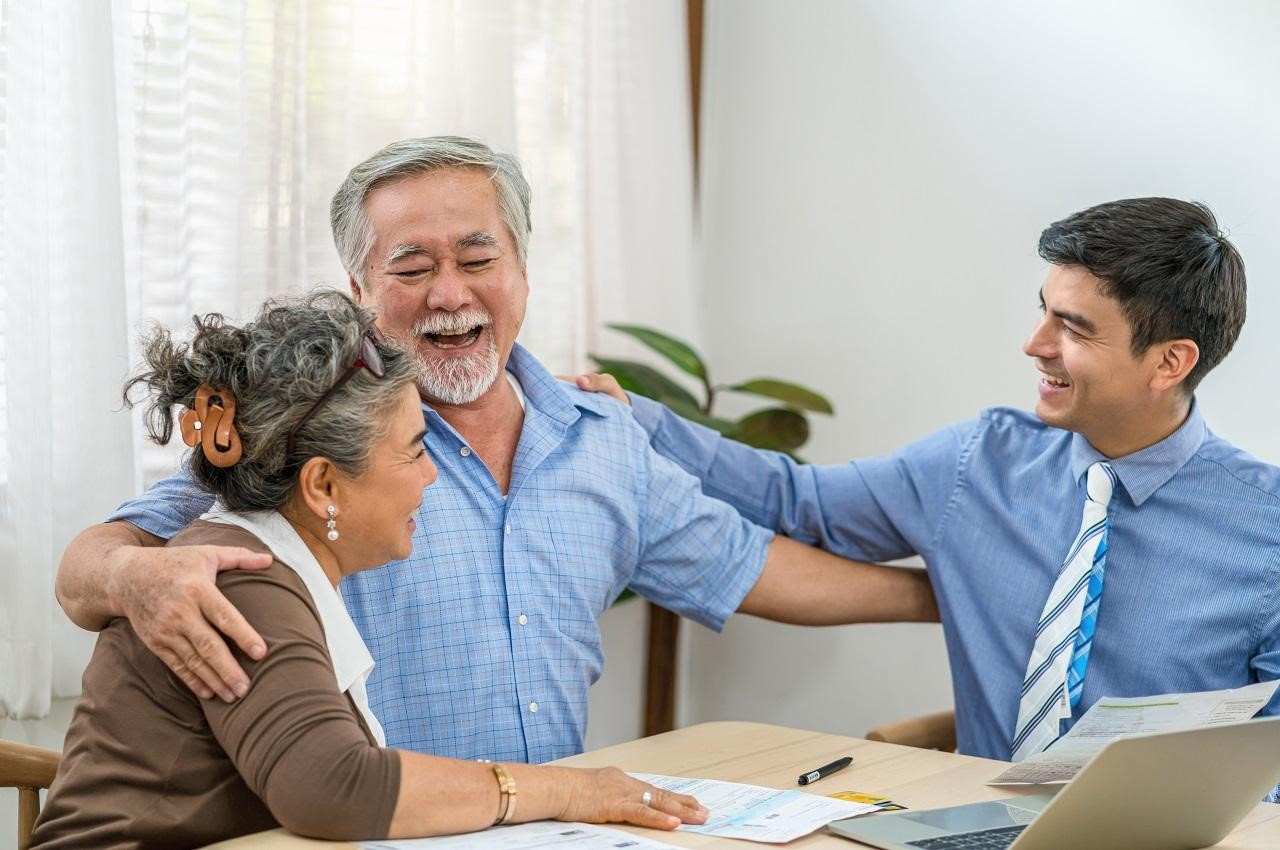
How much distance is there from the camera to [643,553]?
2090 millimetres

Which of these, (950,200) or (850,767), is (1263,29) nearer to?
(950,200)

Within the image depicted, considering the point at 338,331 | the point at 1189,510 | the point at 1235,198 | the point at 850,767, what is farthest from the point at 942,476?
the point at 338,331

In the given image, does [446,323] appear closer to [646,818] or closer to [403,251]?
[403,251]

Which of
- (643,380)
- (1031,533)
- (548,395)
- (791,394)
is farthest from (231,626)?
(791,394)

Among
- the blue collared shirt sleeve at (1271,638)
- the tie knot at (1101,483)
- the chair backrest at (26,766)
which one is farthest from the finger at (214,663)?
the blue collared shirt sleeve at (1271,638)

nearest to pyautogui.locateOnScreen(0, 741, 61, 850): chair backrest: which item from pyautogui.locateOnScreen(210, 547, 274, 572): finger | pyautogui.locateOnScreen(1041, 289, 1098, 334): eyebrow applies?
pyautogui.locateOnScreen(210, 547, 274, 572): finger

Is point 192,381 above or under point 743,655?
above

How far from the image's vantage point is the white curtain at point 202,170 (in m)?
2.09

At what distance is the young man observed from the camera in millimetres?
1938

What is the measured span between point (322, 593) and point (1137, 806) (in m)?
0.87

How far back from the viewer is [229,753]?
130cm

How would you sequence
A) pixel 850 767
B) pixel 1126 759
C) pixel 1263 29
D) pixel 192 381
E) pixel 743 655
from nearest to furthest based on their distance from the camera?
1. pixel 1126 759
2. pixel 192 381
3. pixel 850 767
4. pixel 1263 29
5. pixel 743 655

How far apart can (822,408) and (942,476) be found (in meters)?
0.78

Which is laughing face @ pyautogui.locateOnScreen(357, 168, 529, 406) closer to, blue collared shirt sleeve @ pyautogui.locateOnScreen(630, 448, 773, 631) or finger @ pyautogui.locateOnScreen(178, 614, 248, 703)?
blue collared shirt sleeve @ pyautogui.locateOnScreen(630, 448, 773, 631)
